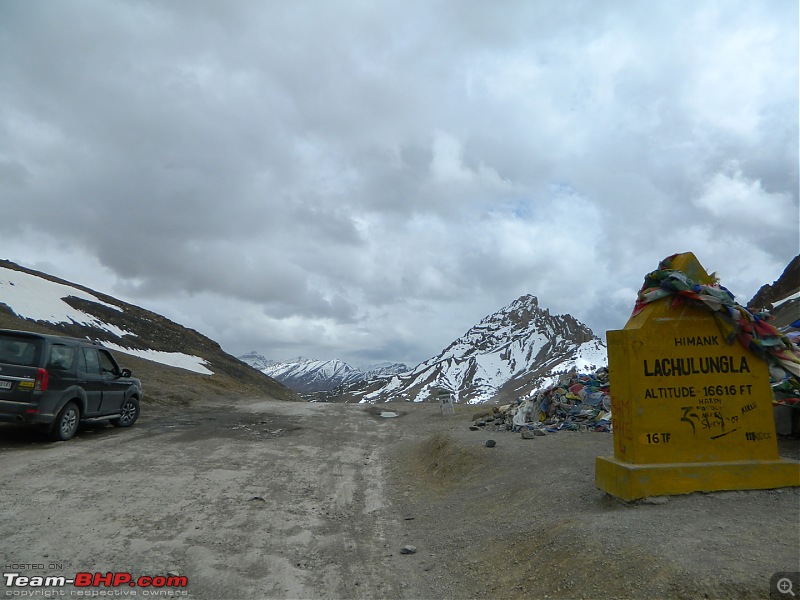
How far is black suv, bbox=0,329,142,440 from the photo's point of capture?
8.89 m

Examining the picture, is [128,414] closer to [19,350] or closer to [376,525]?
[19,350]

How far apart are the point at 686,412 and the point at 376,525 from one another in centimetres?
391

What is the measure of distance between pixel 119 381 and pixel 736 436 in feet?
39.7

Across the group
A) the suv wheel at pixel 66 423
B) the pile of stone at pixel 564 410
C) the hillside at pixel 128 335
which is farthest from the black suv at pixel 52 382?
the hillside at pixel 128 335

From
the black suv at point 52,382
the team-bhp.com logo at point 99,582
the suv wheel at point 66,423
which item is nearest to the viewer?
the team-bhp.com logo at point 99,582

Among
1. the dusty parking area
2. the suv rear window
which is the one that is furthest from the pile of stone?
the suv rear window

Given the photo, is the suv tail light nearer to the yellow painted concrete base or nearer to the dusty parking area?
the dusty parking area

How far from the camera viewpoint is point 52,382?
30.6 feet

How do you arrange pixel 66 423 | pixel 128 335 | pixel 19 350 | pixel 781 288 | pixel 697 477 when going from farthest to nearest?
pixel 128 335
pixel 781 288
pixel 66 423
pixel 19 350
pixel 697 477

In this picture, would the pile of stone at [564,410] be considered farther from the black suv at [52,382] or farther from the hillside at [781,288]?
the hillside at [781,288]

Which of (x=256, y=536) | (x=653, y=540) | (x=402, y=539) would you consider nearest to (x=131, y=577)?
(x=256, y=536)

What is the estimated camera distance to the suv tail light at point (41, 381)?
903 cm

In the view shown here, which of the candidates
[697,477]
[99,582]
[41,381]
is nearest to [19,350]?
[41,381]

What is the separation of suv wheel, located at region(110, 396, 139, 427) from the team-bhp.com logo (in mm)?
8668
